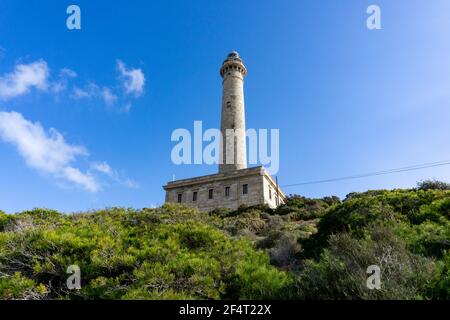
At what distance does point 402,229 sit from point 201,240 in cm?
468

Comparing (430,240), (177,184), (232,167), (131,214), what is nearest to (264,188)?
(232,167)

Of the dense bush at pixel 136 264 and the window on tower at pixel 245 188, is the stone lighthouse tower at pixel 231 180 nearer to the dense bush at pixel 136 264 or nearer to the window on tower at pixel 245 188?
the window on tower at pixel 245 188

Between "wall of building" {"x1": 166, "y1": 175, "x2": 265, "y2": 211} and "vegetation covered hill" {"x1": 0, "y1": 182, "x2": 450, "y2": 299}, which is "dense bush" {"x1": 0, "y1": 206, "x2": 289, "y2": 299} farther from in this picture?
"wall of building" {"x1": 166, "y1": 175, "x2": 265, "y2": 211}

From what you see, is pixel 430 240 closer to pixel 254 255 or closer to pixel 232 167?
pixel 254 255

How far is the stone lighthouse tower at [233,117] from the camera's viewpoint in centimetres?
3069

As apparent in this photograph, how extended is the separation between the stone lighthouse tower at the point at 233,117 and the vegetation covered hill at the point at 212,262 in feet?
70.0

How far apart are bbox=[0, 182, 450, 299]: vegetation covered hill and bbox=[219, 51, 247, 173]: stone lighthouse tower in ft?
70.0

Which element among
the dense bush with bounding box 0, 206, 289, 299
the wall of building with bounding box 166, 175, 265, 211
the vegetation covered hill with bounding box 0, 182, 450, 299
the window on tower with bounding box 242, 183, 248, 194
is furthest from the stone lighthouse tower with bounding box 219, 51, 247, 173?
the dense bush with bounding box 0, 206, 289, 299

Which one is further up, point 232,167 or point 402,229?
point 232,167

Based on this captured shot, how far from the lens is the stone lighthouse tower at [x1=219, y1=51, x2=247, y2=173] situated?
30.7 meters

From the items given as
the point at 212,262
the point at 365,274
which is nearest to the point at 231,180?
the point at 212,262

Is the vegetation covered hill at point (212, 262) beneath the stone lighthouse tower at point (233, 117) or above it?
beneath

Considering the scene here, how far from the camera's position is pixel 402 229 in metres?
7.70

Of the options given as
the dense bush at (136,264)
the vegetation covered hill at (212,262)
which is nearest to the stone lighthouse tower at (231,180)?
the vegetation covered hill at (212,262)
